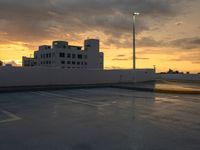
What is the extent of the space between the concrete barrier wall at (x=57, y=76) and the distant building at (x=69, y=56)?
251 ft

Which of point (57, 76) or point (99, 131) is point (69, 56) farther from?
point (99, 131)

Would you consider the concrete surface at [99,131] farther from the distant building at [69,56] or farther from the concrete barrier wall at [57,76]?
the distant building at [69,56]

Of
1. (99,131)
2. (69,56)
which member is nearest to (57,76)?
(99,131)

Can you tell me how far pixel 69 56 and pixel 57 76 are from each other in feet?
285

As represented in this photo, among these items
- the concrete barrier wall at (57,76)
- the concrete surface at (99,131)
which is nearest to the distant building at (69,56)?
the concrete barrier wall at (57,76)

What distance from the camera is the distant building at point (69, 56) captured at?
112 metres

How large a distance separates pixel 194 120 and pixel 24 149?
6619 mm

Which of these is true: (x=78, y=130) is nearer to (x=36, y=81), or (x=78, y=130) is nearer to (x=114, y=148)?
(x=114, y=148)

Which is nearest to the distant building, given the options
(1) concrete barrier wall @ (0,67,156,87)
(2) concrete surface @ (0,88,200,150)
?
(1) concrete barrier wall @ (0,67,156,87)

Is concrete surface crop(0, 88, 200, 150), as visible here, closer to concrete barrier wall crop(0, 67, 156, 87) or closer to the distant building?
concrete barrier wall crop(0, 67, 156, 87)

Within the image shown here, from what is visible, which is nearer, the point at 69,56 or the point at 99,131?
the point at 99,131

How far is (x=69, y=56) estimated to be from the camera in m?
115

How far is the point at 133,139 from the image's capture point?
6770 mm

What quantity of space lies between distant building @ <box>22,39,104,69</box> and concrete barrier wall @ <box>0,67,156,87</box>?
76.5 meters
